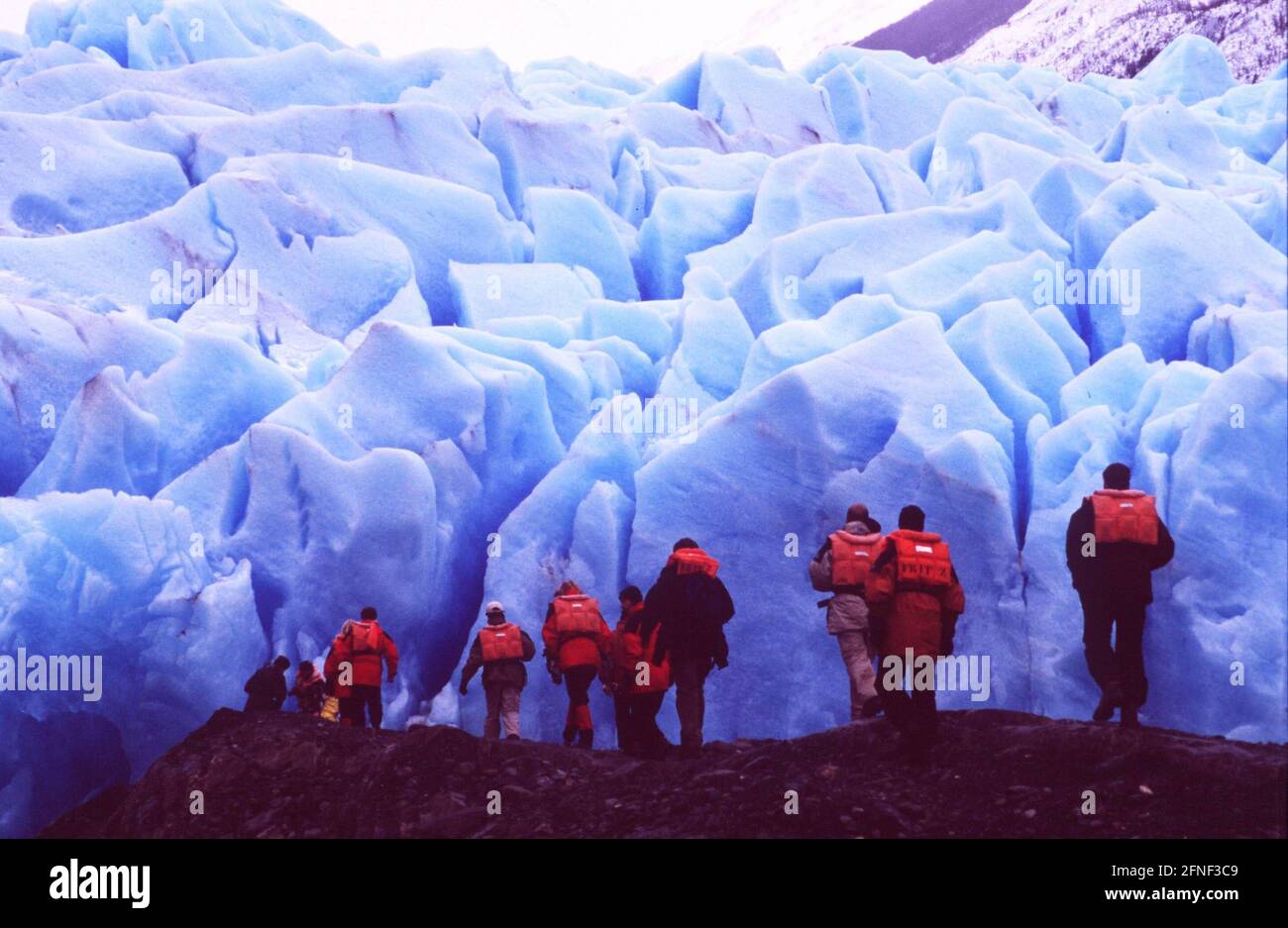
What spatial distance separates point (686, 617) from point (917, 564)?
1699 millimetres

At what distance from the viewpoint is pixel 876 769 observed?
6.94 m

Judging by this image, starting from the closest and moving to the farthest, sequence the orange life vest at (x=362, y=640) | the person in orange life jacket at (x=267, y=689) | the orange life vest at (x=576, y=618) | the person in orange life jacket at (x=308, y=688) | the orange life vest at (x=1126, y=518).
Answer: the orange life vest at (x=1126, y=518) < the orange life vest at (x=576, y=618) < the orange life vest at (x=362, y=640) < the person in orange life jacket at (x=267, y=689) < the person in orange life jacket at (x=308, y=688)

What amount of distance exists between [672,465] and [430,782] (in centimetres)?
403

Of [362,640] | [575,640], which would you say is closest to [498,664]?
[575,640]

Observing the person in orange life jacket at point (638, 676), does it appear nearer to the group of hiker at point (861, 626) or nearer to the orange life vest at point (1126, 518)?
the group of hiker at point (861, 626)

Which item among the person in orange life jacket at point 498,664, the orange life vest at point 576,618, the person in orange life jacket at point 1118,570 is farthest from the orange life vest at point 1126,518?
the person in orange life jacket at point 498,664

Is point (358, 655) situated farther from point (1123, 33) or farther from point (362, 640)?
point (1123, 33)

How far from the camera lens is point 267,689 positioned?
31.6ft

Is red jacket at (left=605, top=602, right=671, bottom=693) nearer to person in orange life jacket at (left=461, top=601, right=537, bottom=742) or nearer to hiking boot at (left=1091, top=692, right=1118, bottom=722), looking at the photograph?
person in orange life jacket at (left=461, top=601, right=537, bottom=742)

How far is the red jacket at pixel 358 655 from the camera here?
30.3 feet

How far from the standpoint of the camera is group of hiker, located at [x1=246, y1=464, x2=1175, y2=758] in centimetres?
672

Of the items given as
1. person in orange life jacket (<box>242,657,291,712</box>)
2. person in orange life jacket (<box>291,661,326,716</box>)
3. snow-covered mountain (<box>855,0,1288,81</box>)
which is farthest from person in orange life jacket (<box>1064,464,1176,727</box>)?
snow-covered mountain (<box>855,0,1288,81</box>)

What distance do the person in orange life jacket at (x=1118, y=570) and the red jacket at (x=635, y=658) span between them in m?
2.59
